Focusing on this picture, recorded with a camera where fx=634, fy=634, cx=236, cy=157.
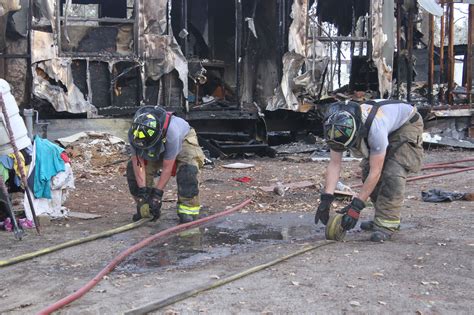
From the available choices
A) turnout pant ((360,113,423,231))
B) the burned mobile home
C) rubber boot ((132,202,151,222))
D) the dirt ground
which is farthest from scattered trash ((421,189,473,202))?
the burned mobile home

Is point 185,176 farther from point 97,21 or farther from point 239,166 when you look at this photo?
point 97,21

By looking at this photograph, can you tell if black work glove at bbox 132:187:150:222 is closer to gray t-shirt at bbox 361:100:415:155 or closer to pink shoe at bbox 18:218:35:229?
pink shoe at bbox 18:218:35:229

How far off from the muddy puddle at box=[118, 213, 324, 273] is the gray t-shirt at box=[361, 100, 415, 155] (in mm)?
1066

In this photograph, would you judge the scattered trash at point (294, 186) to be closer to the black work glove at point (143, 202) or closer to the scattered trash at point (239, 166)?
A: the scattered trash at point (239, 166)

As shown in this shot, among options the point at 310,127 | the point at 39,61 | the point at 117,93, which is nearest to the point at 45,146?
the point at 39,61

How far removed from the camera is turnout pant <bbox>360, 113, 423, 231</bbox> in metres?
5.54

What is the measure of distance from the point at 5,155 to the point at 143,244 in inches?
71.6

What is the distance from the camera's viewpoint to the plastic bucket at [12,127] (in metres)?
5.67

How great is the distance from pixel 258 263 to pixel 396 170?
5.29ft

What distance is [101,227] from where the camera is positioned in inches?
244

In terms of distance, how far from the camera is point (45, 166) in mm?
6266

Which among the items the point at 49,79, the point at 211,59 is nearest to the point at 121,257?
the point at 49,79

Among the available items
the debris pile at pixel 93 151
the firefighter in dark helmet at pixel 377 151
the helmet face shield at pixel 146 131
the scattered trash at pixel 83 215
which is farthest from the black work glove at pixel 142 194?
the debris pile at pixel 93 151

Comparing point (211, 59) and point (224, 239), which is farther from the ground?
point (211, 59)
